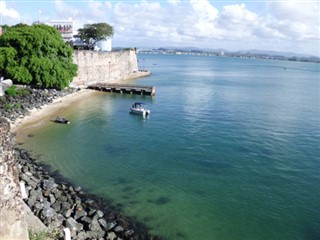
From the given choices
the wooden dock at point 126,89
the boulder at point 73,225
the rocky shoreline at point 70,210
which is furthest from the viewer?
the wooden dock at point 126,89

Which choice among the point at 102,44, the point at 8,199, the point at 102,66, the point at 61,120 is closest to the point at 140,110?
the point at 61,120

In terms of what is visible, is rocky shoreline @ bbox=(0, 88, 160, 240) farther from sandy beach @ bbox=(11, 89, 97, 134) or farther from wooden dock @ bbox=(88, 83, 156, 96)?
wooden dock @ bbox=(88, 83, 156, 96)

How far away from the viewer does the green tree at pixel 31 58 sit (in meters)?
50.1

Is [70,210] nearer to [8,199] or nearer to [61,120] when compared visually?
Answer: [8,199]

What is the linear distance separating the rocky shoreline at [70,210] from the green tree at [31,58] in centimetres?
2692

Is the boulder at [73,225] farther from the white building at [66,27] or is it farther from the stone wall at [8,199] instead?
the white building at [66,27]

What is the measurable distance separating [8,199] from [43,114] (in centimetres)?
3355

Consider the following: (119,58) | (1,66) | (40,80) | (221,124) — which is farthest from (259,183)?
(119,58)

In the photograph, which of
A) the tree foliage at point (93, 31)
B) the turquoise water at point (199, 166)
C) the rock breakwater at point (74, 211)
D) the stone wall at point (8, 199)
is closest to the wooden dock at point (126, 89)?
the turquoise water at point (199, 166)

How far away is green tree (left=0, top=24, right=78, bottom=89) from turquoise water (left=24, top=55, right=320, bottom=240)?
7.76m

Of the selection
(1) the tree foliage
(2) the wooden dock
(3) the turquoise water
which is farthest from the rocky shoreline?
(1) the tree foliage

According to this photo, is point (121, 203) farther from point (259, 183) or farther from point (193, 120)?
point (193, 120)

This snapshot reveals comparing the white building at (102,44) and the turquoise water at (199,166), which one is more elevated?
the white building at (102,44)

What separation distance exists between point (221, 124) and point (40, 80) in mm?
29276
